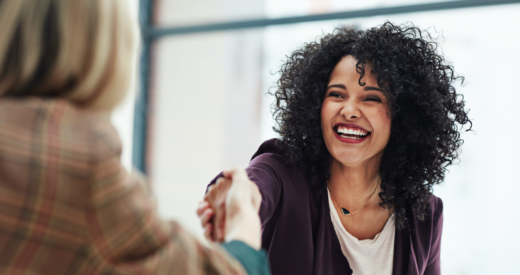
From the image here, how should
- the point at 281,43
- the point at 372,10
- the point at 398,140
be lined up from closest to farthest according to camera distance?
the point at 398,140 < the point at 372,10 < the point at 281,43

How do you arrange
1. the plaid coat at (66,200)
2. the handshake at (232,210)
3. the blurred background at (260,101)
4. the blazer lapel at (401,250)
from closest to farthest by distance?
the plaid coat at (66,200) < the handshake at (232,210) < the blazer lapel at (401,250) < the blurred background at (260,101)

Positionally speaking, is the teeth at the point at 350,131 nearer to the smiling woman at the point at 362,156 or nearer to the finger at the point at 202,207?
the smiling woman at the point at 362,156

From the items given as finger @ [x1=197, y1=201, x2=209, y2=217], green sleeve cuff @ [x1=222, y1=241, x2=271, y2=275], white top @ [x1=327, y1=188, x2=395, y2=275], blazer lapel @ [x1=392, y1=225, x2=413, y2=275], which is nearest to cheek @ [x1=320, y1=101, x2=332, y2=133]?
white top @ [x1=327, y1=188, x2=395, y2=275]

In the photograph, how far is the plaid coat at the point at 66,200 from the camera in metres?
0.67

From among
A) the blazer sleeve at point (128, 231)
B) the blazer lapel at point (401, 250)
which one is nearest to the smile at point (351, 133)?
the blazer lapel at point (401, 250)

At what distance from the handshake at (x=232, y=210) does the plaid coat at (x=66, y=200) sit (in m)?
0.25

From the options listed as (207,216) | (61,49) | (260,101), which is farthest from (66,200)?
(260,101)

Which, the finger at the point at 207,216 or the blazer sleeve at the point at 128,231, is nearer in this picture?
the blazer sleeve at the point at 128,231

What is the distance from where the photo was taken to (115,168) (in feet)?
2.38

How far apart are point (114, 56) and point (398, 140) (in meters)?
1.26

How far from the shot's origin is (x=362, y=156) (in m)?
1.61

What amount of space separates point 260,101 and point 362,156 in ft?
7.11

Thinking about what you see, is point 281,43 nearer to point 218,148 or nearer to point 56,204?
point 218,148

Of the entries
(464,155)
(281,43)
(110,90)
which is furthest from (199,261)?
(281,43)
